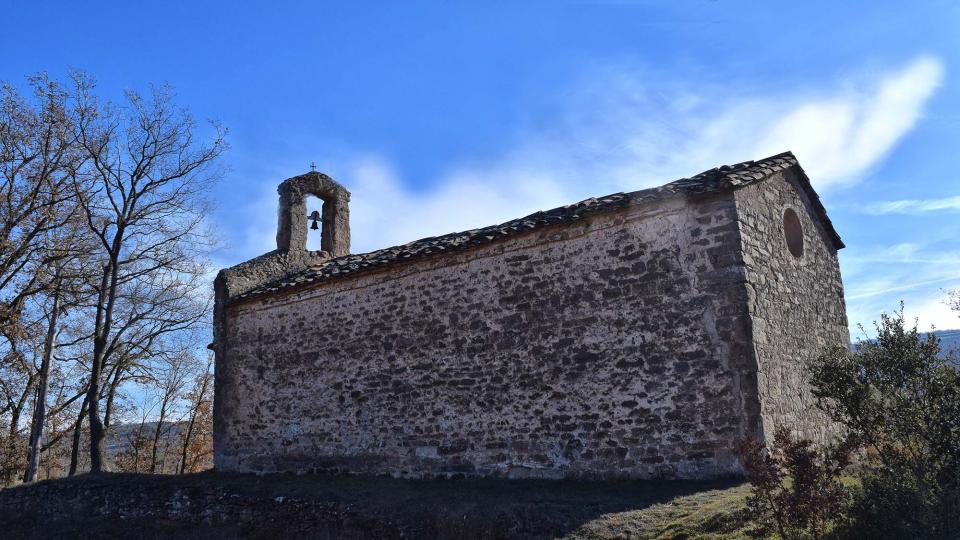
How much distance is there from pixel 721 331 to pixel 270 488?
7.62m

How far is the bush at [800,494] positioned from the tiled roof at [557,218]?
406 centimetres

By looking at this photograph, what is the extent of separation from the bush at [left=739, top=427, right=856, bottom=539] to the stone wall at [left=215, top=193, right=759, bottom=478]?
2.47 meters

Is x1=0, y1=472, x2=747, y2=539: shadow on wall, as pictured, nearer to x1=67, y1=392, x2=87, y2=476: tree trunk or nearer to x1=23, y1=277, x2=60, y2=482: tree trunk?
x1=23, y1=277, x2=60, y2=482: tree trunk

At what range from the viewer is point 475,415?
10211 millimetres

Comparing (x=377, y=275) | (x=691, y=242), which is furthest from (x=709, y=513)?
(x=377, y=275)

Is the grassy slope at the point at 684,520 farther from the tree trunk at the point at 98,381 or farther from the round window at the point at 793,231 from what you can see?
the tree trunk at the point at 98,381

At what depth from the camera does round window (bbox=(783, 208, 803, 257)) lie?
1068 cm

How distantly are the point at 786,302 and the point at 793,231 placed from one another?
1874 mm

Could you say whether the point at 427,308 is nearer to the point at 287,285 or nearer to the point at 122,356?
the point at 287,285

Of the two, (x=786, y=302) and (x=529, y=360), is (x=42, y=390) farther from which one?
(x=786, y=302)

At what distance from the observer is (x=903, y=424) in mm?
5637

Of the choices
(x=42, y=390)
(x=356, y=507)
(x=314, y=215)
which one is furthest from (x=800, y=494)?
(x=42, y=390)

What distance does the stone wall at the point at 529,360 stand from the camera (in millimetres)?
8375

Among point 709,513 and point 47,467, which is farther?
point 47,467
